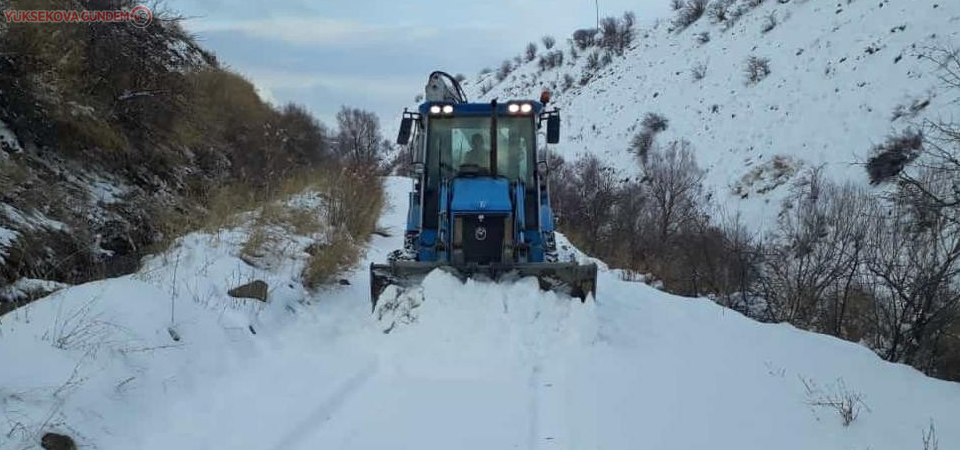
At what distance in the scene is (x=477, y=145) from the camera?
868 cm

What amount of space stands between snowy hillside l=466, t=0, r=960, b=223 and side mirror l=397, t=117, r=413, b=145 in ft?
63.0

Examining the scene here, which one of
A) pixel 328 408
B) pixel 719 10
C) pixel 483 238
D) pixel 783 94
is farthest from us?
pixel 719 10

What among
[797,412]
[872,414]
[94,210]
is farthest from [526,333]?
[94,210]

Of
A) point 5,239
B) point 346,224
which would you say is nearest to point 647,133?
point 346,224

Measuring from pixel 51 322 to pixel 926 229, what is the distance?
15984 millimetres

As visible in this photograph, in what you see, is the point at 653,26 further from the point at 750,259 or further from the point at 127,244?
the point at 127,244

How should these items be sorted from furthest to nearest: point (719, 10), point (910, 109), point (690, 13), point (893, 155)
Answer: point (690, 13) → point (719, 10) → point (910, 109) → point (893, 155)

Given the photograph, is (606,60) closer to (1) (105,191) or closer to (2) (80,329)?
(1) (105,191)

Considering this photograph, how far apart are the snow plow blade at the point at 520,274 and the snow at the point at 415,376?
0.24 m

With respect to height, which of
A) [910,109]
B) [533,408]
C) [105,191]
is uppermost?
[910,109]

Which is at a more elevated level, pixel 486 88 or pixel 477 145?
pixel 486 88

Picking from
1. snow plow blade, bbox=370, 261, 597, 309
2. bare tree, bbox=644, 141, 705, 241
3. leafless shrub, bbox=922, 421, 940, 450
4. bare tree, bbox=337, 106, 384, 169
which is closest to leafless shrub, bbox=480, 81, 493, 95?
bare tree, bbox=337, 106, 384, 169

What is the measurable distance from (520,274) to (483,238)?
65 centimetres

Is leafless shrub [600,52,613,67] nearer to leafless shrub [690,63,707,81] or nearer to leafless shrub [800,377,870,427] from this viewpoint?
leafless shrub [690,63,707,81]
